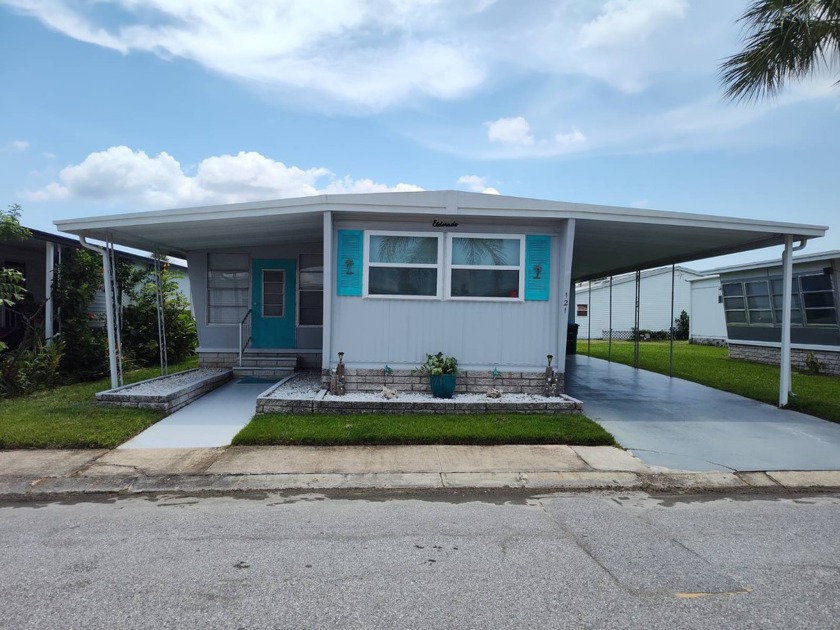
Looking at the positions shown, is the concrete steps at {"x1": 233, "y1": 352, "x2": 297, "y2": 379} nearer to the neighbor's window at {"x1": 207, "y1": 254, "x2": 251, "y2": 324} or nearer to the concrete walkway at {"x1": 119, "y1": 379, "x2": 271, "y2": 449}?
the neighbor's window at {"x1": 207, "y1": 254, "x2": 251, "y2": 324}

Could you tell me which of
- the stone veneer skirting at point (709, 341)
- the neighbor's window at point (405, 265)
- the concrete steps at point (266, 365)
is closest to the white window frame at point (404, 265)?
the neighbor's window at point (405, 265)

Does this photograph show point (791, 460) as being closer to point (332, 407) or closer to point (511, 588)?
point (511, 588)

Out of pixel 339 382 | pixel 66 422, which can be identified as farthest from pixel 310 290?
pixel 66 422

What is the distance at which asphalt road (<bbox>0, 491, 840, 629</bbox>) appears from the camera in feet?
9.64

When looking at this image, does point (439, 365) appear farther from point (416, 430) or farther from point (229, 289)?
point (229, 289)

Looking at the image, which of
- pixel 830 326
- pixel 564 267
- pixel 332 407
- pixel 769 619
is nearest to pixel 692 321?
pixel 830 326

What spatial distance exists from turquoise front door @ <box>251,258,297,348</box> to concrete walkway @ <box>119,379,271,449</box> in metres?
1.97

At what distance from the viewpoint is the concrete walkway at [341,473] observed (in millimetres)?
5164

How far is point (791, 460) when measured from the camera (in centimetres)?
602

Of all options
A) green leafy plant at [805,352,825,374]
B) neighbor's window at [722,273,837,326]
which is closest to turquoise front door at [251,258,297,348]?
neighbor's window at [722,273,837,326]

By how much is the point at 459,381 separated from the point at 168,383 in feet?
16.3

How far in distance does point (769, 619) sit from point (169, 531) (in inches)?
156

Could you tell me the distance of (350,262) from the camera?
8.39 meters

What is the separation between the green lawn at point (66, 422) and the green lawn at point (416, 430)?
1.50m
